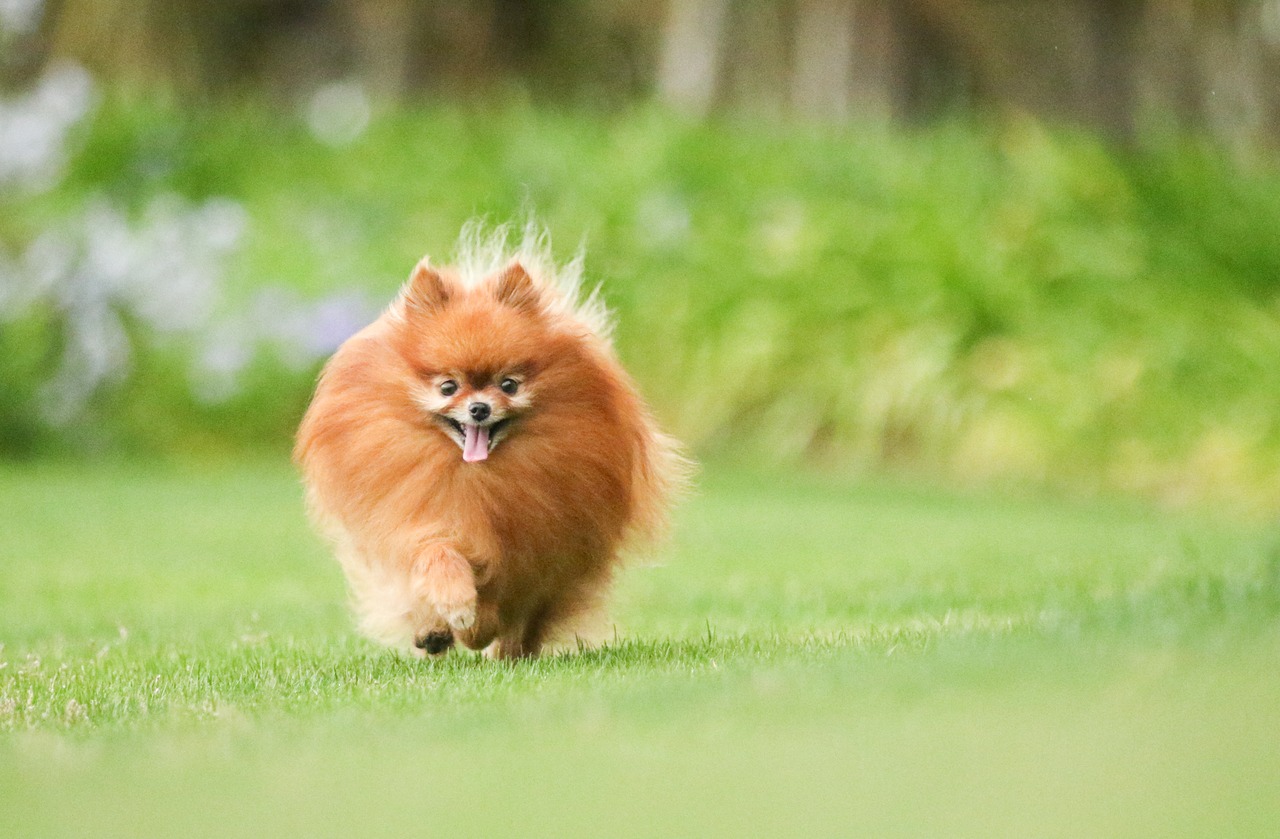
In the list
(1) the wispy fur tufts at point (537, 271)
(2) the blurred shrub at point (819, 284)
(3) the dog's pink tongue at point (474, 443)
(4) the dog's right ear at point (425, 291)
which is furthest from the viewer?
(2) the blurred shrub at point (819, 284)

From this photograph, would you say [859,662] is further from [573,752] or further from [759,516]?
[759,516]

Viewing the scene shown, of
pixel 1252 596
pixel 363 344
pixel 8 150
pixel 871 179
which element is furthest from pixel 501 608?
pixel 8 150

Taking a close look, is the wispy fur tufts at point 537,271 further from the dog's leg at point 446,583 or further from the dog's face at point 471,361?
the dog's leg at point 446,583

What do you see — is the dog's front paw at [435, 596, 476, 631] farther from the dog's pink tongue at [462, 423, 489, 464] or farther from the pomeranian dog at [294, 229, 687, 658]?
the dog's pink tongue at [462, 423, 489, 464]

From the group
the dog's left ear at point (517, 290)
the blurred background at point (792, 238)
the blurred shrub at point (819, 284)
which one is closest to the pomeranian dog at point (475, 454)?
the dog's left ear at point (517, 290)

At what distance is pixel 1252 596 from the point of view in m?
5.34

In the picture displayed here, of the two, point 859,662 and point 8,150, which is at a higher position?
point 8,150

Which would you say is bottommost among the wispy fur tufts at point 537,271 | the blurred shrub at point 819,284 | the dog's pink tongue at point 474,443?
the dog's pink tongue at point 474,443

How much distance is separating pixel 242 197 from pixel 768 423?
4.85 m

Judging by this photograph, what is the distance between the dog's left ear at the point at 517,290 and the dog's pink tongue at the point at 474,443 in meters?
0.39

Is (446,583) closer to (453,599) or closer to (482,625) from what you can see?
(453,599)

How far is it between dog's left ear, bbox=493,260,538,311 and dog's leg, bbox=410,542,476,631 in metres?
0.69

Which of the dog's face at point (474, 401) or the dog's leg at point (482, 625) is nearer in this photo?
the dog's face at point (474, 401)

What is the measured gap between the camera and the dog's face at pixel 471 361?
176 inches
